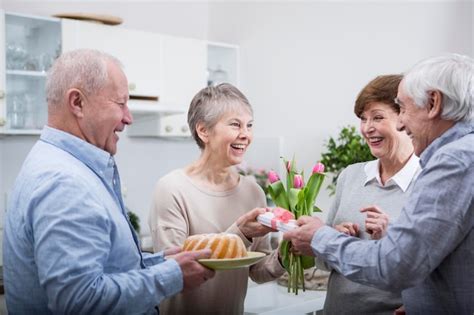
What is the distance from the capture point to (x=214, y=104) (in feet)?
7.07

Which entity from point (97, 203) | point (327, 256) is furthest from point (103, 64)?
point (327, 256)

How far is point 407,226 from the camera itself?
147cm

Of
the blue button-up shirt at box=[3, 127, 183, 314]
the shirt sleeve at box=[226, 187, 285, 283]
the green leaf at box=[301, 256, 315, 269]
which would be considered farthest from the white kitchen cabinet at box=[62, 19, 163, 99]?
the blue button-up shirt at box=[3, 127, 183, 314]

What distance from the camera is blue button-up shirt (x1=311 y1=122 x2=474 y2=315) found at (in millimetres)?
1443

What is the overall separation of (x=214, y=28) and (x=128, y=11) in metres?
0.82

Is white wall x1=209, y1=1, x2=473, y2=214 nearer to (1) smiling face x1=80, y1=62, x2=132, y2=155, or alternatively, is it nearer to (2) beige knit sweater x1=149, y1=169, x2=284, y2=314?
(2) beige knit sweater x1=149, y1=169, x2=284, y2=314

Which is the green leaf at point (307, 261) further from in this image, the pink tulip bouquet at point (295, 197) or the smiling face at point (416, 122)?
the smiling face at point (416, 122)

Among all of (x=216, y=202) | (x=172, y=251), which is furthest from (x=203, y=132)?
(x=172, y=251)

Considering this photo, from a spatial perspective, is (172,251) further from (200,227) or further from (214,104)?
(214,104)

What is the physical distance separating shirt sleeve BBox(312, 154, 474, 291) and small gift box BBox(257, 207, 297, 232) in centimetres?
38

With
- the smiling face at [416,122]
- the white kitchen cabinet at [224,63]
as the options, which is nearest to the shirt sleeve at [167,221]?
the smiling face at [416,122]

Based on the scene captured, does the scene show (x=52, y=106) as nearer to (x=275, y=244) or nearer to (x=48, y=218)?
(x=48, y=218)

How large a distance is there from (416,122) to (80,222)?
2.85 ft

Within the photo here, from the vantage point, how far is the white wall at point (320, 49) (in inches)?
152
